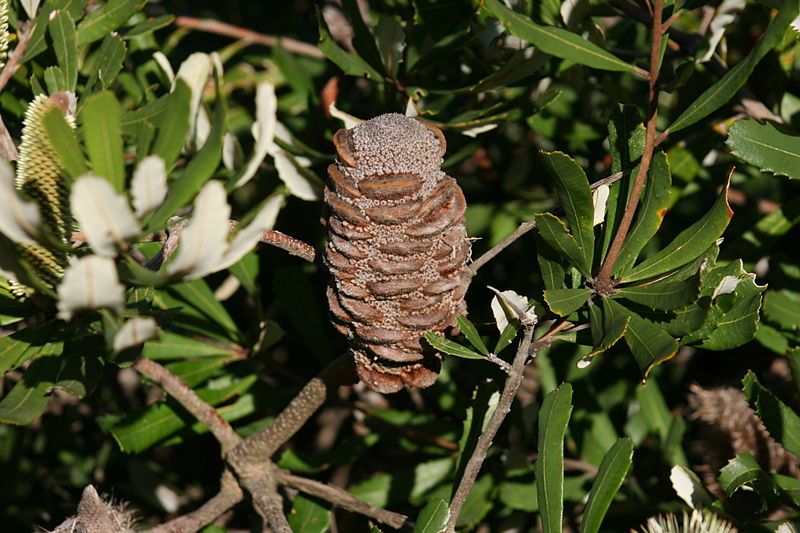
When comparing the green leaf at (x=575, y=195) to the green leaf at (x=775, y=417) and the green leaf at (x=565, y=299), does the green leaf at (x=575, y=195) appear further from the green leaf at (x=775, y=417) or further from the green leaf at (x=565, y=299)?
the green leaf at (x=775, y=417)

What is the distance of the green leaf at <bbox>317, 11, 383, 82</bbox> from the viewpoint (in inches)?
47.0

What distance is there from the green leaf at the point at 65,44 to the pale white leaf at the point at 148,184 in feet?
1.46

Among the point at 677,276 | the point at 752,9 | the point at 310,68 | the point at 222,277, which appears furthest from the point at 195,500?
the point at 752,9

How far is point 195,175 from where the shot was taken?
2.37ft

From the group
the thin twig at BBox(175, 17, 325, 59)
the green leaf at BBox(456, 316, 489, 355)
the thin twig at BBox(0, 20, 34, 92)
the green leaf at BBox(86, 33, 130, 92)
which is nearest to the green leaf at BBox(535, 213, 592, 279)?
the green leaf at BBox(456, 316, 489, 355)

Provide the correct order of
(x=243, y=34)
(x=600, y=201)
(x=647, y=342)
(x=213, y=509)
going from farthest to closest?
(x=243, y=34), (x=213, y=509), (x=600, y=201), (x=647, y=342)

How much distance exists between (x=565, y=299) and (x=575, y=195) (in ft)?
0.36

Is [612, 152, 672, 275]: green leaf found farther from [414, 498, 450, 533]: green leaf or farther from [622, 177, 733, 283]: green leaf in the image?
[414, 498, 450, 533]: green leaf

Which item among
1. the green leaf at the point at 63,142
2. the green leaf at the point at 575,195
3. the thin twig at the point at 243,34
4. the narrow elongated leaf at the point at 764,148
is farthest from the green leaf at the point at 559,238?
the thin twig at the point at 243,34

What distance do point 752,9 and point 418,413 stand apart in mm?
831

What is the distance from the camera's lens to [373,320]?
91 centimetres

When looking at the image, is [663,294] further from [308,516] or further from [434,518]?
[308,516]

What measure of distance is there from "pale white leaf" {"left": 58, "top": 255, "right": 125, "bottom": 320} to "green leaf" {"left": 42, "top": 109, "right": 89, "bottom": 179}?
9 cm

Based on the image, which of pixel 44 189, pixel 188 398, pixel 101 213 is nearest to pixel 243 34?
pixel 188 398
